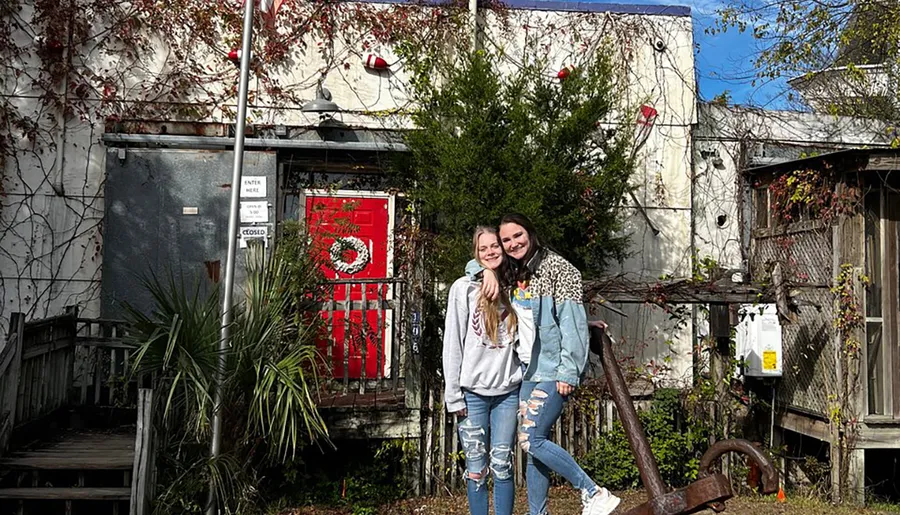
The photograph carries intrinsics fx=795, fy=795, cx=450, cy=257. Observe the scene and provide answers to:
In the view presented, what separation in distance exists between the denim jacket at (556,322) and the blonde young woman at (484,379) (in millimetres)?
125

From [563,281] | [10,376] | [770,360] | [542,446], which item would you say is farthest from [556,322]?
[770,360]

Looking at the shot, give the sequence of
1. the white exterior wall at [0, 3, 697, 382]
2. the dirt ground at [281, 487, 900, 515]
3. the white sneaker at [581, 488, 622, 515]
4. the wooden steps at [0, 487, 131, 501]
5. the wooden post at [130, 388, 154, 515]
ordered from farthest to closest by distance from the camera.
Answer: the white exterior wall at [0, 3, 697, 382], the dirt ground at [281, 487, 900, 515], the wooden steps at [0, 487, 131, 501], the wooden post at [130, 388, 154, 515], the white sneaker at [581, 488, 622, 515]

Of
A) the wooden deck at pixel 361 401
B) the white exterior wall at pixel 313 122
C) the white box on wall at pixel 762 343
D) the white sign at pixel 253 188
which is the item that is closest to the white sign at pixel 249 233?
the white sign at pixel 253 188

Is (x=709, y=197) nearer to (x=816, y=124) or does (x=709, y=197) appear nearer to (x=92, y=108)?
(x=816, y=124)

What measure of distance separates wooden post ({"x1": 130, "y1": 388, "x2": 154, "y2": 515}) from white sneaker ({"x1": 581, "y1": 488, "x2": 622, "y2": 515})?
282 cm

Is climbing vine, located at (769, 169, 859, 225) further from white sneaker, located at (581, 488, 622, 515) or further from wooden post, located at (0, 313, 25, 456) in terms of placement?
wooden post, located at (0, 313, 25, 456)

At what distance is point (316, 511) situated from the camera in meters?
6.45

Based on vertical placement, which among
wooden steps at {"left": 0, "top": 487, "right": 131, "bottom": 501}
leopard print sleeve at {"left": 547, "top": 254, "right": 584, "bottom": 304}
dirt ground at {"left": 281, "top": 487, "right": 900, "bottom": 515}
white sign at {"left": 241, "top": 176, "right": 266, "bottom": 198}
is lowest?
dirt ground at {"left": 281, "top": 487, "right": 900, "bottom": 515}

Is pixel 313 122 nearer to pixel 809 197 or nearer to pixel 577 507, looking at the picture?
pixel 577 507

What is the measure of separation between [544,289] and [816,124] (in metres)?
6.57

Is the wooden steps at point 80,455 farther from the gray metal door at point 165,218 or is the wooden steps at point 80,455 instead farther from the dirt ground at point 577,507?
the gray metal door at point 165,218

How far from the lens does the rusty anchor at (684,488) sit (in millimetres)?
3543

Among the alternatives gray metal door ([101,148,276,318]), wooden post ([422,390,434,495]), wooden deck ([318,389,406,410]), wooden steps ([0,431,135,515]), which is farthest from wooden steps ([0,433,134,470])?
wooden post ([422,390,434,495])

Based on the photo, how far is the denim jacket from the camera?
13.5 ft
